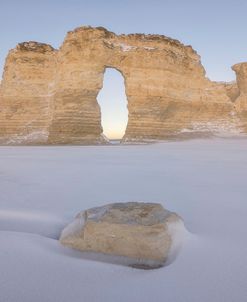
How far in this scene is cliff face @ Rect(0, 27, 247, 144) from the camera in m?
21.2

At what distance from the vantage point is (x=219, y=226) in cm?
238

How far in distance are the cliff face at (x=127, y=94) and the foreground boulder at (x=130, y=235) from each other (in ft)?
60.0

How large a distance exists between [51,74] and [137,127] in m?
9.15

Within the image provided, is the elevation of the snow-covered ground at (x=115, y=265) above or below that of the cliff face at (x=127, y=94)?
below

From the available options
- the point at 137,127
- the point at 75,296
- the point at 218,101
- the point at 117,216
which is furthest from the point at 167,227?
the point at 218,101

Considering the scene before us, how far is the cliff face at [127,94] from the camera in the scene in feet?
69.6

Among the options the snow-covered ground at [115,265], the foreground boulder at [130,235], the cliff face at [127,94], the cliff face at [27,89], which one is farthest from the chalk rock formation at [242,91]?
the foreground boulder at [130,235]

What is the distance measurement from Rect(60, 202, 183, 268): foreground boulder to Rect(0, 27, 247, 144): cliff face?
18285 millimetres

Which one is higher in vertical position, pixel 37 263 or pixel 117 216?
pixel 117 216

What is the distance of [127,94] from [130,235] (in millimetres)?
20087

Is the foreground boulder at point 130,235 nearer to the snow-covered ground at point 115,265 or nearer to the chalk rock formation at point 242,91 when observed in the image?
the snow-covered ground at point 115,265

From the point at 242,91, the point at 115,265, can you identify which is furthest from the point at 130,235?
the point at 242,91

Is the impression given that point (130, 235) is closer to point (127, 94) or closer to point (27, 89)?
point (127, 94)

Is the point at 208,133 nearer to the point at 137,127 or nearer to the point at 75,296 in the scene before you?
the point at 137,127
